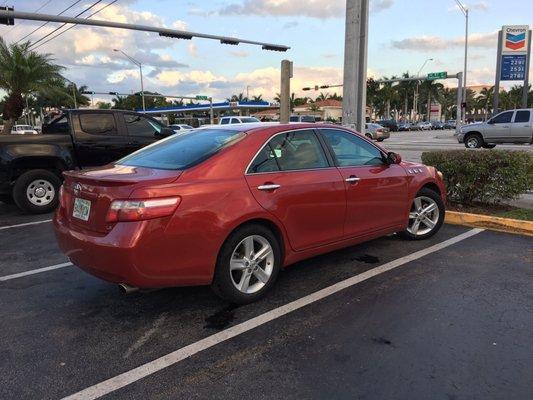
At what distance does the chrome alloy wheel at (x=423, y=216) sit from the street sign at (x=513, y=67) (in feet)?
90.6

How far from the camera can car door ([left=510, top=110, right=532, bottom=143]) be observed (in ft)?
70.3

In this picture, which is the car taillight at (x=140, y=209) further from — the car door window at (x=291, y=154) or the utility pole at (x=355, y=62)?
the utility pole at (x=355, y=62)

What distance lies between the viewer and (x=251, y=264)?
13.8 ft

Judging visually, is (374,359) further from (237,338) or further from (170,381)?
(170,381)

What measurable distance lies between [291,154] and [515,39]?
30518 mm

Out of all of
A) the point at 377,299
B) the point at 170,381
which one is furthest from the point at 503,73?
the point at 170,381

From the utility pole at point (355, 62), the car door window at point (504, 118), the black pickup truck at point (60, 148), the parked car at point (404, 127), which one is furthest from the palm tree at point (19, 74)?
the parked car at point (404, 127)

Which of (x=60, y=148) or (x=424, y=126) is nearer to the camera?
(x=60, y=148)

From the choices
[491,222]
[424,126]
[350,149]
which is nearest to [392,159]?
[350,149]

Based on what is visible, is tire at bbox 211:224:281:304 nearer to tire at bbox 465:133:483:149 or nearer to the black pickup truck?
the black pickup truck

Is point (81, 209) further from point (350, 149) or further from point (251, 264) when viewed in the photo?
point (350, 149)

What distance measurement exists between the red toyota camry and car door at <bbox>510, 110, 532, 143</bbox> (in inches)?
740

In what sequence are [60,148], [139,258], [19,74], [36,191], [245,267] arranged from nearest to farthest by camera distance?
1. [139,258]
2. [245,267]
3. [36,191]
4. [60,148]
5. [19,74]

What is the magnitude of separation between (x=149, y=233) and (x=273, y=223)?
115 cm
